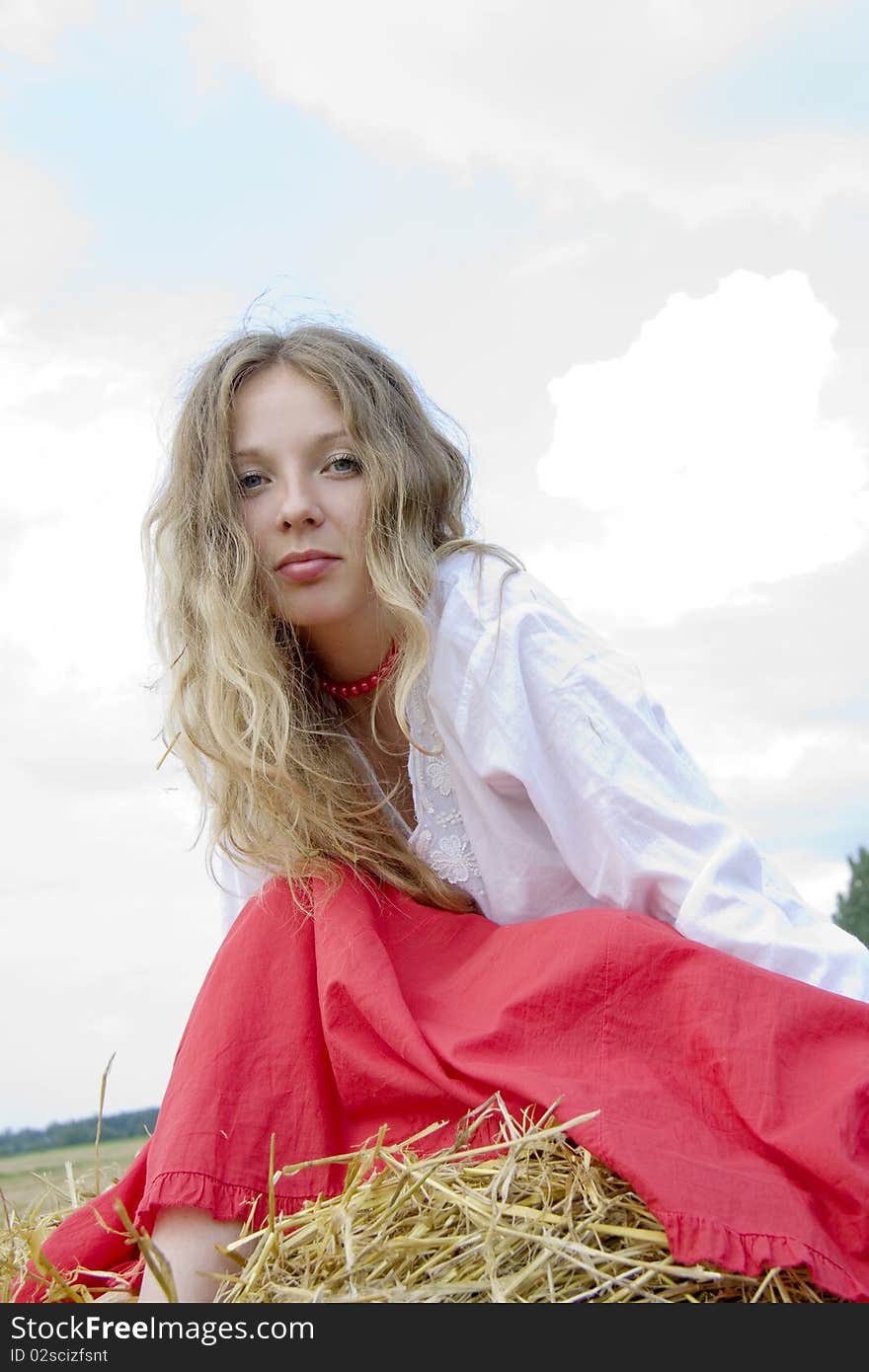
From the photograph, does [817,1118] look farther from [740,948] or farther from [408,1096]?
[408,1096]

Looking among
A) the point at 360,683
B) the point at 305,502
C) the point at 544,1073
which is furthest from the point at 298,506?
the point at 544,1073

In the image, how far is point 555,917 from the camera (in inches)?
78.9

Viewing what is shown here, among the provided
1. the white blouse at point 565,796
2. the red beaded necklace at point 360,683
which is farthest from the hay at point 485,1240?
the red beaded necklace at point 360,683

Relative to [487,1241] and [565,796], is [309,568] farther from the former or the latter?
[487,1241]

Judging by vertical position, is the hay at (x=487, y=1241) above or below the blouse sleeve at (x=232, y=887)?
below

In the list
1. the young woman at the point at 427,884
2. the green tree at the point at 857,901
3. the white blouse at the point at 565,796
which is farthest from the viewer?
the green tree at the point at 857,901

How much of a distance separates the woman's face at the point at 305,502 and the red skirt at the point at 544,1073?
0.62m

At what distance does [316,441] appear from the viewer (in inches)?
99.0

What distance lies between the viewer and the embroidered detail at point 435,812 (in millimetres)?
2424

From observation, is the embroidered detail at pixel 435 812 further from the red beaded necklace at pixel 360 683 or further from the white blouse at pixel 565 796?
the red beaded necklace at pixel 360 683

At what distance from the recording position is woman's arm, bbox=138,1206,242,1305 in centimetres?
175

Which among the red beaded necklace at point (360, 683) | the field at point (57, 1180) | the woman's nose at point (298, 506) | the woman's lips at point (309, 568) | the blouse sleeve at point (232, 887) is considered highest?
the woman's nose at point (298, 506)
